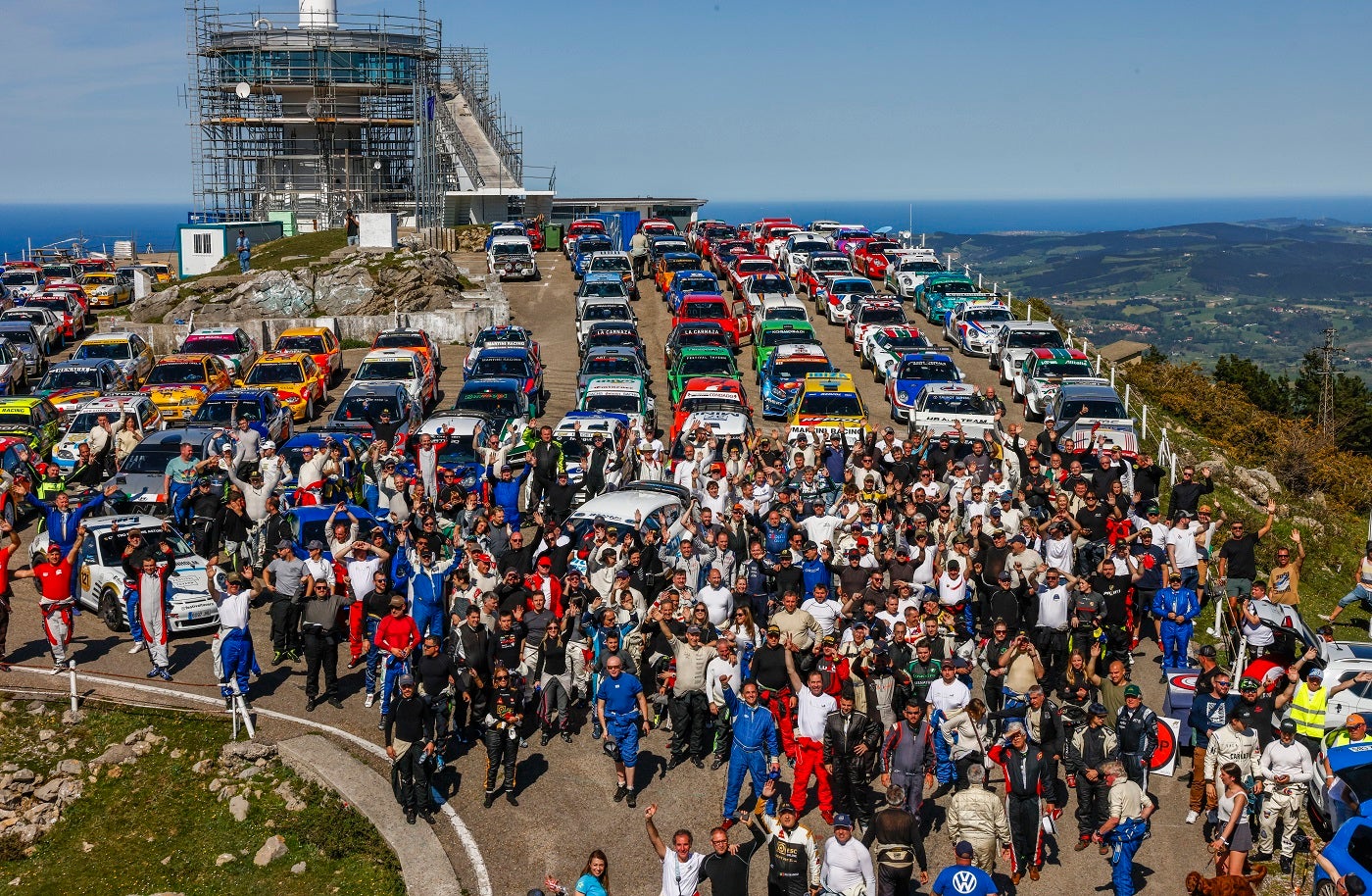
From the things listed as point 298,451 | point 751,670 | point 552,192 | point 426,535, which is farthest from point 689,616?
point 552,192

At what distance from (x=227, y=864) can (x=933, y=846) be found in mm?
6919

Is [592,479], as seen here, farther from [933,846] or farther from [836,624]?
[933,846]

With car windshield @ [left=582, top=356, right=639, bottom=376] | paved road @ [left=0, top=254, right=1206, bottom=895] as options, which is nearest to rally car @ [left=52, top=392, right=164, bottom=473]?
paved road @ [left=0, top=254, right=1206, bottom=895]

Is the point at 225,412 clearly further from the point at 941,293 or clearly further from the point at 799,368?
the point at 941,293

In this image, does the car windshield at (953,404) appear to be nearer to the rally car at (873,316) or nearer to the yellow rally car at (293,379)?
the rally car at (873,316)

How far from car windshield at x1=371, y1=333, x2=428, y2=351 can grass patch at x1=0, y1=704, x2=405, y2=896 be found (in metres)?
17.7

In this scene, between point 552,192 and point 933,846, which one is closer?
point 933,846

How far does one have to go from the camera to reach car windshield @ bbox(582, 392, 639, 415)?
26156 mm

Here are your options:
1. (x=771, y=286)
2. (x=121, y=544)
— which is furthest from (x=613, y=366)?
(x=121, y=544)

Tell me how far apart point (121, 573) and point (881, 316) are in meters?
23.7

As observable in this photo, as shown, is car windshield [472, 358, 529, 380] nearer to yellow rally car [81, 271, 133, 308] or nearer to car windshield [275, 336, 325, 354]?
car windshield [275, 336, 325, 354]

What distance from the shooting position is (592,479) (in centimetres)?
2125

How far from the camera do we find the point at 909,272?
46.5 meters

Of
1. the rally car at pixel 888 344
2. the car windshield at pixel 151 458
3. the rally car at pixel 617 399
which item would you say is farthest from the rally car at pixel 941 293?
the car windshield at pixel 151 458
